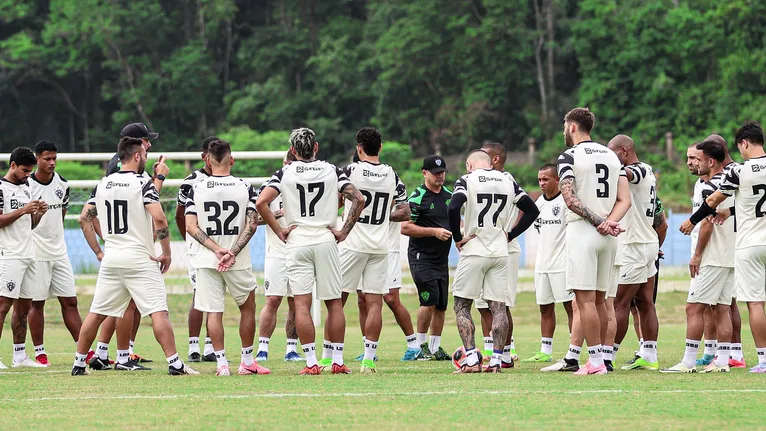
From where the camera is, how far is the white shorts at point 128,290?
1273 centimetres

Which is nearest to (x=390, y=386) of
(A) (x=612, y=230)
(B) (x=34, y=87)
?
(A) (x=612, y=230)

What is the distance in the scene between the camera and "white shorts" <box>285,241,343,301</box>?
12680 mm

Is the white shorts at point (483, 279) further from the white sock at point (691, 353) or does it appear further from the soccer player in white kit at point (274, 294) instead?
the soccer player in white kit at point (274, 294)

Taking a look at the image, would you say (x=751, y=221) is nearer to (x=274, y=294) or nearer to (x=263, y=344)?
(x=274, y=294)

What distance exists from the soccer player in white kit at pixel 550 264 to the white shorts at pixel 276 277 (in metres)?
3.08

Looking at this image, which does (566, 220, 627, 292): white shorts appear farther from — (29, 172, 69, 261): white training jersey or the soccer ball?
(29, 172, 69, 261): white training jersey

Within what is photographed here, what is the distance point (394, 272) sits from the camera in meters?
16.5

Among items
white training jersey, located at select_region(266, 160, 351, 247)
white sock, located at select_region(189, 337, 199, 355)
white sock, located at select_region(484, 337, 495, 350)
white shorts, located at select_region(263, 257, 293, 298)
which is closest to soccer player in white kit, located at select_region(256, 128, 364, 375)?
white training jersey, located at select_region(266, 160, 351, 247)

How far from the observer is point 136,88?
231ft

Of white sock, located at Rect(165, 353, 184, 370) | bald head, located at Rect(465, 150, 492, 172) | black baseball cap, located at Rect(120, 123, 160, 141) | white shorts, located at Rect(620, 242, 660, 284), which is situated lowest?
white sock, located at Rect(165, 353, 184, 370)

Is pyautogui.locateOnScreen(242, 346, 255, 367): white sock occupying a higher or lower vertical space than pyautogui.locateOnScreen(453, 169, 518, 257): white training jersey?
lower

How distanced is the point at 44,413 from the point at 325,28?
203 ft

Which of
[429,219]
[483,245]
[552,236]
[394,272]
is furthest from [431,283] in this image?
[483,245]

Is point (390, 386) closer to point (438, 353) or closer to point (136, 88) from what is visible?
point (438, 353)
